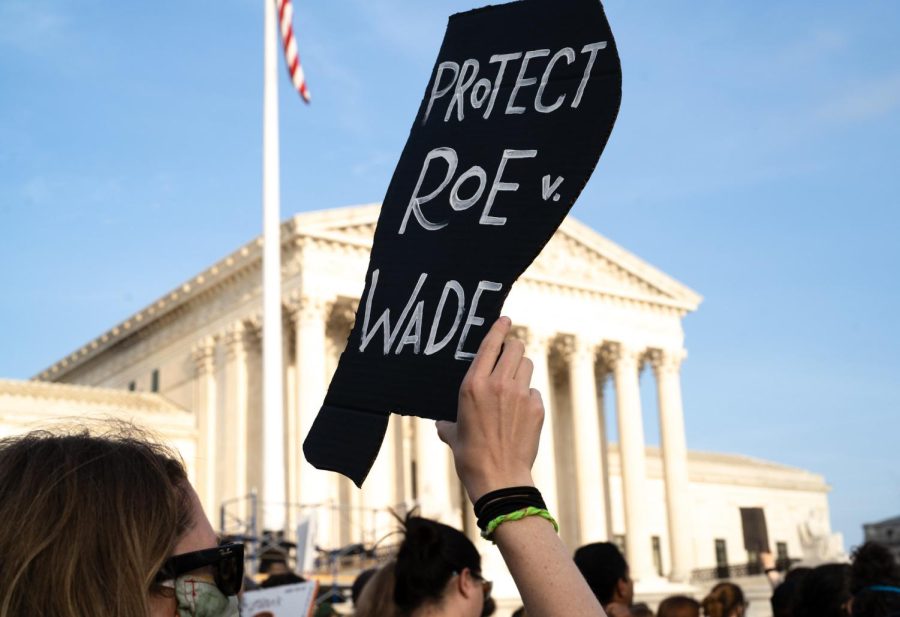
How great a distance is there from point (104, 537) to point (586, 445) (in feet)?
153

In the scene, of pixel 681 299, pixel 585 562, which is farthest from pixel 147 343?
pixel 585 562

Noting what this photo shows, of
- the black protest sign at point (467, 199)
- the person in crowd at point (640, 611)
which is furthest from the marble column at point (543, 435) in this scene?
the black protest sign at point (467, 199)

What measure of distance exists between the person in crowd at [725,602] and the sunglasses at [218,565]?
7.26 meters

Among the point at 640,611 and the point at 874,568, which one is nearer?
the point at 874,568

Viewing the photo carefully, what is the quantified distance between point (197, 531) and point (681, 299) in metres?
50.8

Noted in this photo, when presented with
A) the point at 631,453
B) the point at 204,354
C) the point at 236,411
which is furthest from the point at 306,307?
the point at 631,453

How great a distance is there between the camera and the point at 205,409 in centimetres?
4491

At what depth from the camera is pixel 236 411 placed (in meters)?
42.6

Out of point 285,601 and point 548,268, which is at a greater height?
point 548,268

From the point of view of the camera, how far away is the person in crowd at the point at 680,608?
27.3 feet

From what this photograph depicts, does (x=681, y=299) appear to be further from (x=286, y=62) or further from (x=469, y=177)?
(x=469, y=177)

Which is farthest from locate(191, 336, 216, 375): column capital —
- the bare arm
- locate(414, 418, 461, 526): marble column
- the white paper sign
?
the bare arm

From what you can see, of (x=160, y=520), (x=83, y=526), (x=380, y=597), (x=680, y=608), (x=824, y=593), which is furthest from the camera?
(x=680, y=608)

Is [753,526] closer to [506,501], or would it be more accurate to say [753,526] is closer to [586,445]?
[586,445]
